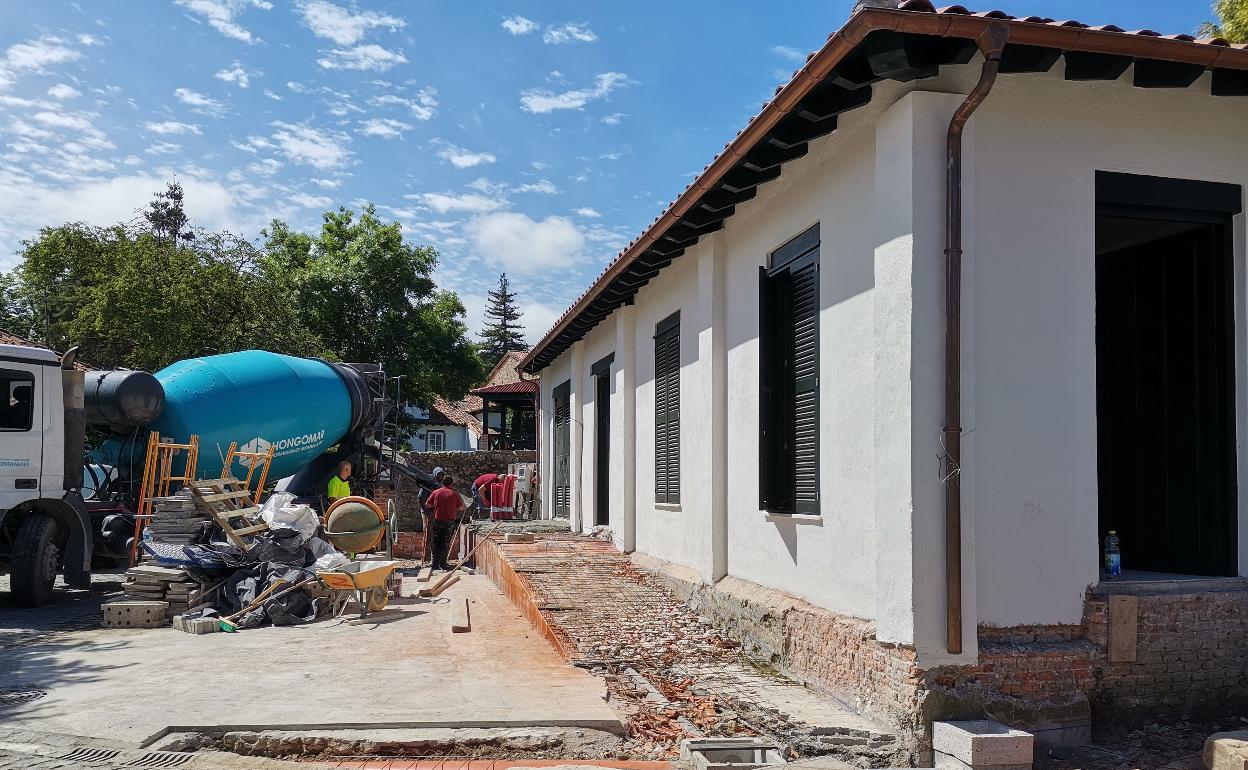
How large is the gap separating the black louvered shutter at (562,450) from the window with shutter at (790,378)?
10259 mm

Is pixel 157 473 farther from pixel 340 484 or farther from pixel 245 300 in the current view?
pixel 245 300

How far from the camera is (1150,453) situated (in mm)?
6891

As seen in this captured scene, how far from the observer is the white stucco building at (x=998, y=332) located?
5.44 metres

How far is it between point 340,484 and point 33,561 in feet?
20.0

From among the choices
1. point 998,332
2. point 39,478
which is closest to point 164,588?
point 39,478

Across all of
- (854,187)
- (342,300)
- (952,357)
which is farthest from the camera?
(342,300)

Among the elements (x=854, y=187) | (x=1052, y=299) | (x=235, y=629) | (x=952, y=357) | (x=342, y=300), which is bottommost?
(x=235, y=629)

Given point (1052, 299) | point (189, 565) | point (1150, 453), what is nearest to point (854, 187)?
point (1052, 299)

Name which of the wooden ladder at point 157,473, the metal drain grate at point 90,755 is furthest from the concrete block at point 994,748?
the wooden ladder at point 157,473

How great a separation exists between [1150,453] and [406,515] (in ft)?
59.4

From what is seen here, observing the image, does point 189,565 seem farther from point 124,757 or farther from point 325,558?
point 124,757

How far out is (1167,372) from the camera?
22.2 feet

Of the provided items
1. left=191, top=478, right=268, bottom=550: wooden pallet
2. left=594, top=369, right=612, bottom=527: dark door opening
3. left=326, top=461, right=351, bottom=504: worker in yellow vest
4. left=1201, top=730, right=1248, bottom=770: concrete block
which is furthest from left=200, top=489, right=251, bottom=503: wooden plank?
left=1201, top=730, right=1248, bottom=770: concrete block

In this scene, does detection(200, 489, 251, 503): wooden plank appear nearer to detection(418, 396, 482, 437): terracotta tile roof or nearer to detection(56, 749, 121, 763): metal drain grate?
detection(56, 749, 121, 763): metal drain grate
